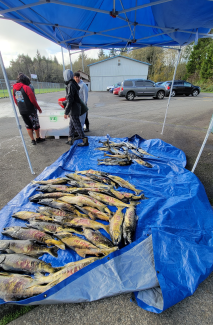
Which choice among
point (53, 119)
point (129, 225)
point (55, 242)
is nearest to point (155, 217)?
point (129, 225)

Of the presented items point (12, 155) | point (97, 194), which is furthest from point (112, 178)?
point (12, 155)

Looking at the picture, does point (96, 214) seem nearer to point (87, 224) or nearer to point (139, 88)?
point (87, 224)

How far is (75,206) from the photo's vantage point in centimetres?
259

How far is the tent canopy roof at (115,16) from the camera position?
3097 millimetres

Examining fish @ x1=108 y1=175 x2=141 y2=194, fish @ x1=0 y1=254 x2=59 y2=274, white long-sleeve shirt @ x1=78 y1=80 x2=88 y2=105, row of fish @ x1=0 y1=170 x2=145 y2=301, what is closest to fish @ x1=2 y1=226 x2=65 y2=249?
row of fish @ x1=0 y1=170 x2=145 y2=301

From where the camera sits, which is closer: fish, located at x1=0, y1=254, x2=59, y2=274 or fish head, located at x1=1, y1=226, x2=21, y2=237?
fish, located at x1=0, y1=254, x2=59, y2=274

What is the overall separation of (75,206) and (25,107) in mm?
4027

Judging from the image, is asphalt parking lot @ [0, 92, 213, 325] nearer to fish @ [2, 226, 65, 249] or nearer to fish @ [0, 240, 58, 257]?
fish @ [0, 240, 58, 257]

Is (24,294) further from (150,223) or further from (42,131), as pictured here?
(42,131)

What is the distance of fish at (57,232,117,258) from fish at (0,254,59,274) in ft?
1.04

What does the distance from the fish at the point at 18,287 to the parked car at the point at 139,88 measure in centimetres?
1778

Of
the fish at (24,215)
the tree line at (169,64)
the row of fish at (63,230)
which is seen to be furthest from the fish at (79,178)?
the tree line at (169,64)

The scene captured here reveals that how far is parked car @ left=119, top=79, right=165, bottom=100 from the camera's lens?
16467 mm

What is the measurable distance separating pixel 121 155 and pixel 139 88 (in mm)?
14787
